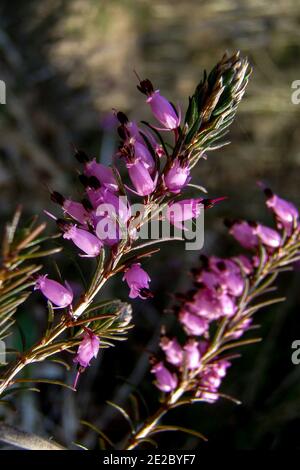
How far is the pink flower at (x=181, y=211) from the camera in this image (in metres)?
1.26

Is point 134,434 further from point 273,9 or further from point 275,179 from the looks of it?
point 273,9

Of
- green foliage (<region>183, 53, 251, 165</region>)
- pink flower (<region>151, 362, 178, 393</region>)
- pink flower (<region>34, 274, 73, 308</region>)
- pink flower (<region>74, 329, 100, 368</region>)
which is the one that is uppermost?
green foliage (<region>183, 53, 251, 165</region>)

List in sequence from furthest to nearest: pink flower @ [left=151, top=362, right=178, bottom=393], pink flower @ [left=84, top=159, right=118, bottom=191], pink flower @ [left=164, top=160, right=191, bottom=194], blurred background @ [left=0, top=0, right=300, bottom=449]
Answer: blurred background @ [left=0, top=0, right=300, bottom=449], pink flower @ [left=151, top=362, right=178, bottom=393], pink flower @ [left=84, top=159, right=118, bottom=191], pink flower @ [left=164, top=160, right=191, bottom=194]

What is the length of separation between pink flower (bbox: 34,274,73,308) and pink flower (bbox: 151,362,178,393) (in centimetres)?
45

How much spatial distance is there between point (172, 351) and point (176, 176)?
2.22 feet

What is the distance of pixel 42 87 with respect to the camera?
4.04 metres

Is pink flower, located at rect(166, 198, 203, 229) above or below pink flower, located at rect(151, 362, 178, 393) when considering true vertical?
above

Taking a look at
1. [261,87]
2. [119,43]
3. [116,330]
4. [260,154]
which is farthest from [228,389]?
[119,43]

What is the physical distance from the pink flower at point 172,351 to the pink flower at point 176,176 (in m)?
0.63

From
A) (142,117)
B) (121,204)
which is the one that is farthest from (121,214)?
(142,117)

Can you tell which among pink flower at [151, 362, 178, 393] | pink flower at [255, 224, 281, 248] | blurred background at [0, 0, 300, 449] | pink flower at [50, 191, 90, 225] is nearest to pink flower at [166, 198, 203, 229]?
pink flower at [50, 191, 90, 225]

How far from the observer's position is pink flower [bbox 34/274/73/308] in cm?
128

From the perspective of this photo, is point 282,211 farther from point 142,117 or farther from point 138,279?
point 142,117

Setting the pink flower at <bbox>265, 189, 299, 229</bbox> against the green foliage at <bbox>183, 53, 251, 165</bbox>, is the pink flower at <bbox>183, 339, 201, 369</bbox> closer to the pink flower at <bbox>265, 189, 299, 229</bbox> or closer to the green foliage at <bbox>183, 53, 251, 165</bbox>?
the pink flower at <bbox>265, 189, 299, 229</bbox>
